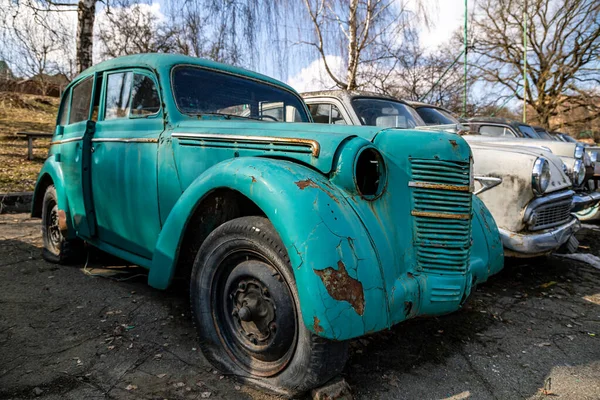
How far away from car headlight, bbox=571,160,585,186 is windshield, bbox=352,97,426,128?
188 cm

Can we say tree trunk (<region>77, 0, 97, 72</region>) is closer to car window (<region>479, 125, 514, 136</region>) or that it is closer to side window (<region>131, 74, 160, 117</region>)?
side window (<region>131, 74, 160, 117</region>)

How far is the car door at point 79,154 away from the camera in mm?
3480

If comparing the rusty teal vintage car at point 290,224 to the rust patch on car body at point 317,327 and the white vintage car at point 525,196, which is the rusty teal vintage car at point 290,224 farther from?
the white vintage car at point 525,196

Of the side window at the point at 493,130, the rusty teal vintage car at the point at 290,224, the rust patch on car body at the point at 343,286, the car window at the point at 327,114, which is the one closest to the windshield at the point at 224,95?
the rusty teal vintage car at the point at 290,224

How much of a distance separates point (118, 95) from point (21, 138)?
1103 cm

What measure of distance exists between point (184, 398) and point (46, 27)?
29.1 feet

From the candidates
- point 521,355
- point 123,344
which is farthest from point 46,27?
point 521,355

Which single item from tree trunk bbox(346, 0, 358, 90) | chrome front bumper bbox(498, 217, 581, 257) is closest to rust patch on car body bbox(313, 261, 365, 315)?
chrome front bumper bbox(498, 217, 581, 257)

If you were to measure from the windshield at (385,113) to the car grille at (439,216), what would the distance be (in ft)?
8.24

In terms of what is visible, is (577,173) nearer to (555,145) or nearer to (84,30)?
(555,145)

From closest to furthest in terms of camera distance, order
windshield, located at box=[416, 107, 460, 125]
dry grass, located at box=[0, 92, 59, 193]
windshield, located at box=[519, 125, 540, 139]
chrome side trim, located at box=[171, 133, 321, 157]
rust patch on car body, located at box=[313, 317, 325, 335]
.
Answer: rust patch on car body, located at box=[313, 317, 325, 335] → chrome side trim, located at box=[171, 133, 321, 157] → windshield, located at box=[416, 107, 460, 125] → windshield, located at box=[519, 125, 540, 139] → dry grass, located at box=[0, 92, 59, 193]

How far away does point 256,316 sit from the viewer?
207 centimetres

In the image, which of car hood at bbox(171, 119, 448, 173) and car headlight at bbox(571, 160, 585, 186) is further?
car headlight at bbox(571, 160, 585, 186)

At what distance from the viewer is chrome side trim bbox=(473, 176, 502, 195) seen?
12.5 feet
